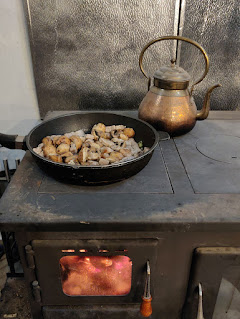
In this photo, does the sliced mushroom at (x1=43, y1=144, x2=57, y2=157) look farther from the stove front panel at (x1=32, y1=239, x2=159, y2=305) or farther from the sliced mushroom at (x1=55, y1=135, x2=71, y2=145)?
the stove front panel at (x1=32, y1=239, x2=159, y2=305)

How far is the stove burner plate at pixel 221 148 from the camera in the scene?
4.73 ft

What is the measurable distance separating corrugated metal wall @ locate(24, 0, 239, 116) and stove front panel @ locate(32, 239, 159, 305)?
116 cm

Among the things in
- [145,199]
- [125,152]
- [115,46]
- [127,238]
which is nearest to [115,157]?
[125,152]

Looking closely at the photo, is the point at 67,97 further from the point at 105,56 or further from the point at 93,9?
the point at 93,9

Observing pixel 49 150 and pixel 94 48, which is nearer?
pixel 49 150

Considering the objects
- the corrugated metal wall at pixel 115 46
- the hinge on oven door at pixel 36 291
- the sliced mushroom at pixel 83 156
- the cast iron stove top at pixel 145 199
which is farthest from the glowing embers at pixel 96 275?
the corrugated metal wall at pixel 115 46

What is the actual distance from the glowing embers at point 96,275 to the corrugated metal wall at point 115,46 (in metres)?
1.16

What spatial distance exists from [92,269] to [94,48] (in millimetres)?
1360

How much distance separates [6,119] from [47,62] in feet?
1.68

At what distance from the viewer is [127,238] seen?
112 cm

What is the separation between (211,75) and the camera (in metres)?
1.94

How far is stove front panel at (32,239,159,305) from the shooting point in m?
1.13

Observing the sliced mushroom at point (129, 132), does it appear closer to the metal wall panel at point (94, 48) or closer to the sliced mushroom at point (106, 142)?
the sliced mushroom at point (106, 142)

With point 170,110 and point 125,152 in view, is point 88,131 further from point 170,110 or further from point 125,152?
point 170,110
